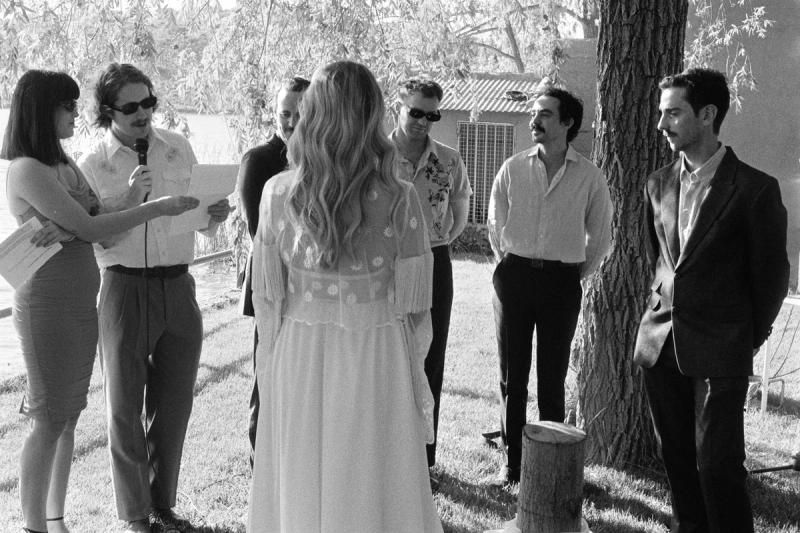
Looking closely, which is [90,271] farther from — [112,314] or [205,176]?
[205,176]

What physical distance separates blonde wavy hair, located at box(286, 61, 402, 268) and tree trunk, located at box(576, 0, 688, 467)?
8.06 feet

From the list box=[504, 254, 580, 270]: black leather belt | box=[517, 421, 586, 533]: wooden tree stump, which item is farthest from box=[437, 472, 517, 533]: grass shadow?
box=[504, 254, 580, 270]: black leather belt

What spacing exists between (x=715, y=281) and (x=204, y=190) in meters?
2.23

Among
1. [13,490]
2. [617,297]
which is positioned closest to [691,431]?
[617,297]

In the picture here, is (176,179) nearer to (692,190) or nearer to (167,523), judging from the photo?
(167,523)

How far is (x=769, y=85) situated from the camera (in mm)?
15055

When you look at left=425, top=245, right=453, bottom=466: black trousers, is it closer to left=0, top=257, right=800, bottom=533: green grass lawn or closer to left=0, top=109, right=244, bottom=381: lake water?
left=0, top=257, right=800, bottom=533: green grass lawn

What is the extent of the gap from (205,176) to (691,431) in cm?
242

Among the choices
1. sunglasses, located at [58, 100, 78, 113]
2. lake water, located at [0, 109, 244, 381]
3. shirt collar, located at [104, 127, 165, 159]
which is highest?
sunglasses, located at [58, 100, 78, 113]

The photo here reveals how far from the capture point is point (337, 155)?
3.18 meters

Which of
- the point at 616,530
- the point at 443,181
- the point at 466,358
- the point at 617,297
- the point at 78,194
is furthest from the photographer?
the point at 466,358

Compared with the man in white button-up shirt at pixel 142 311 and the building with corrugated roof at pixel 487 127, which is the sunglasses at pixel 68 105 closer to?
the man in white button-up shirt at pixel 142 311

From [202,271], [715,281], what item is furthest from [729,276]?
[202,271]

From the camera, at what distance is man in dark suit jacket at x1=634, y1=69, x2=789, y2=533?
3.63 meters
